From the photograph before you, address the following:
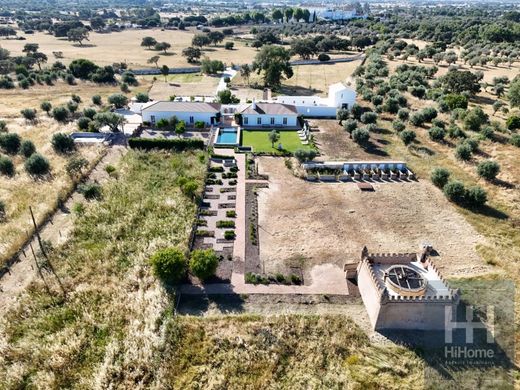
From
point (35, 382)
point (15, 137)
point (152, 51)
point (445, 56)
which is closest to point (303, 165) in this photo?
point (35, 382)

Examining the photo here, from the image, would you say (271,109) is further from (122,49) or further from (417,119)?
(122,49)

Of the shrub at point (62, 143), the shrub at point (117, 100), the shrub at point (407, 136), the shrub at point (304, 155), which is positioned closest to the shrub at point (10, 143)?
the shrub at point (62, 143)

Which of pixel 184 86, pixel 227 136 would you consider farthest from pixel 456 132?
pixel 184 86

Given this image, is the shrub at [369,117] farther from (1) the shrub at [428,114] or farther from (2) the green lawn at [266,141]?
(2) the green lawn at [266,141]

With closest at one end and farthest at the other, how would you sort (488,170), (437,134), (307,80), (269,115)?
(488,170)
(437,134)
(269,115)
(307,80)

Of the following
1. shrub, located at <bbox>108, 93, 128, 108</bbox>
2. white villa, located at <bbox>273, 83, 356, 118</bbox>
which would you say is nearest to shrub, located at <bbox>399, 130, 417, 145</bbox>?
white villa, located at <bbox>273, 83, 356, 118</bbox>
